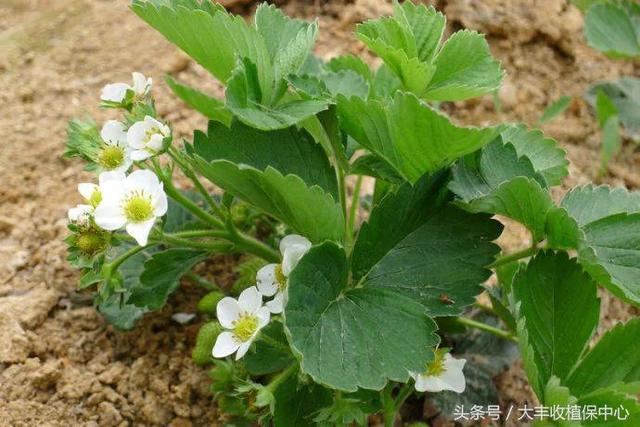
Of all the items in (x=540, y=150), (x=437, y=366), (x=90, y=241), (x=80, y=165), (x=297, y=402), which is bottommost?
(x=80, y=165)

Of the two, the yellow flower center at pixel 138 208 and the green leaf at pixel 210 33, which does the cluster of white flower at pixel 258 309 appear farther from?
the green leaf at pixel 210 33

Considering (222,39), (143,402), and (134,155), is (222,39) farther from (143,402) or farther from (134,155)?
(143,402)

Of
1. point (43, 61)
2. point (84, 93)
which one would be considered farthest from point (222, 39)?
point (43, 61)

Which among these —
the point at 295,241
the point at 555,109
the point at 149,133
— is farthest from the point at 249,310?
the point at 555,109

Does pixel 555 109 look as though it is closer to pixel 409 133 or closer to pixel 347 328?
pixel 409 133

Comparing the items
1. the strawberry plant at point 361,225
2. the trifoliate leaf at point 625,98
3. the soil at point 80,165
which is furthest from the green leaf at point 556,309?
the trifoliate leaf at point 625,98

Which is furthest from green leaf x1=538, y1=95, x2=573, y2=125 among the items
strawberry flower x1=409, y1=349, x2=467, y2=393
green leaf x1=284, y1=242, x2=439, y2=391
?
green leaf x1=284, y1=242, x2=439, y2=391
